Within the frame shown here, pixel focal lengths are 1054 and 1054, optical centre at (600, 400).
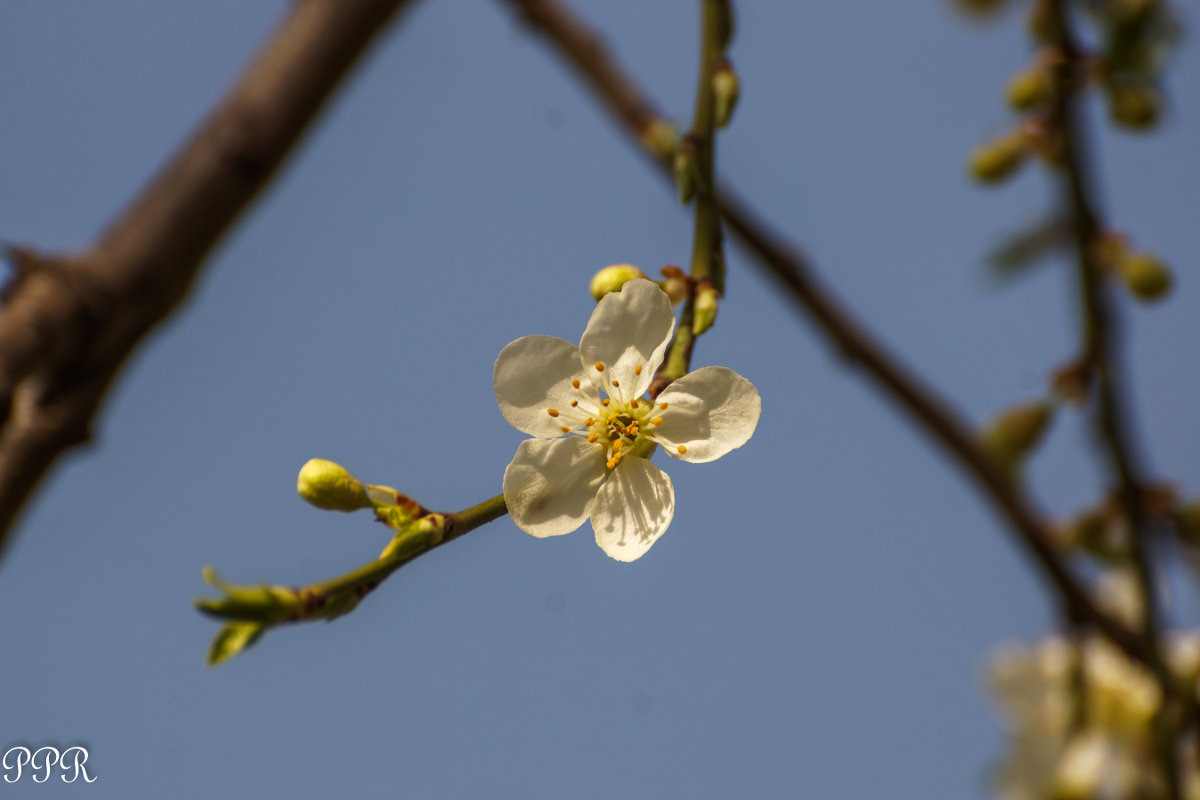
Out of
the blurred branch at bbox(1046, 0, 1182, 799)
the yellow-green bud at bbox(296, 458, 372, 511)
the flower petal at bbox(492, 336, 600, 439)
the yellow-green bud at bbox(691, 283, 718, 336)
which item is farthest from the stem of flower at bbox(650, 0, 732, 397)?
the blurred branch at bbox(1046, 0, 1182, 799)

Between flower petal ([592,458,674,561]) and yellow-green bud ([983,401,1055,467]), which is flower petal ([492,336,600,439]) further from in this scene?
yellow-green bud ([983,401,1055,467])

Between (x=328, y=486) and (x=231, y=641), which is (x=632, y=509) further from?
(x=231, y=641)

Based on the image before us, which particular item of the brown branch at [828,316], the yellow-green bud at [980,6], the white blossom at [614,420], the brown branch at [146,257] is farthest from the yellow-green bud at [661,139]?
the yellow-green bud at [980,6]

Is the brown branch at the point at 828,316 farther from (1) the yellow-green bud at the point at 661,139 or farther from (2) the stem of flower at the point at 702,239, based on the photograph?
Answer: (2) the stem of flower at the point at 702,239

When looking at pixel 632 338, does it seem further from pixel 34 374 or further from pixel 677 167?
pixel 34 374

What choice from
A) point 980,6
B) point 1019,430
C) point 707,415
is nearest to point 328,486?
point 707,415

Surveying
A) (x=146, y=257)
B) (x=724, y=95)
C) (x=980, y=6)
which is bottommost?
(x=146, y=257)
